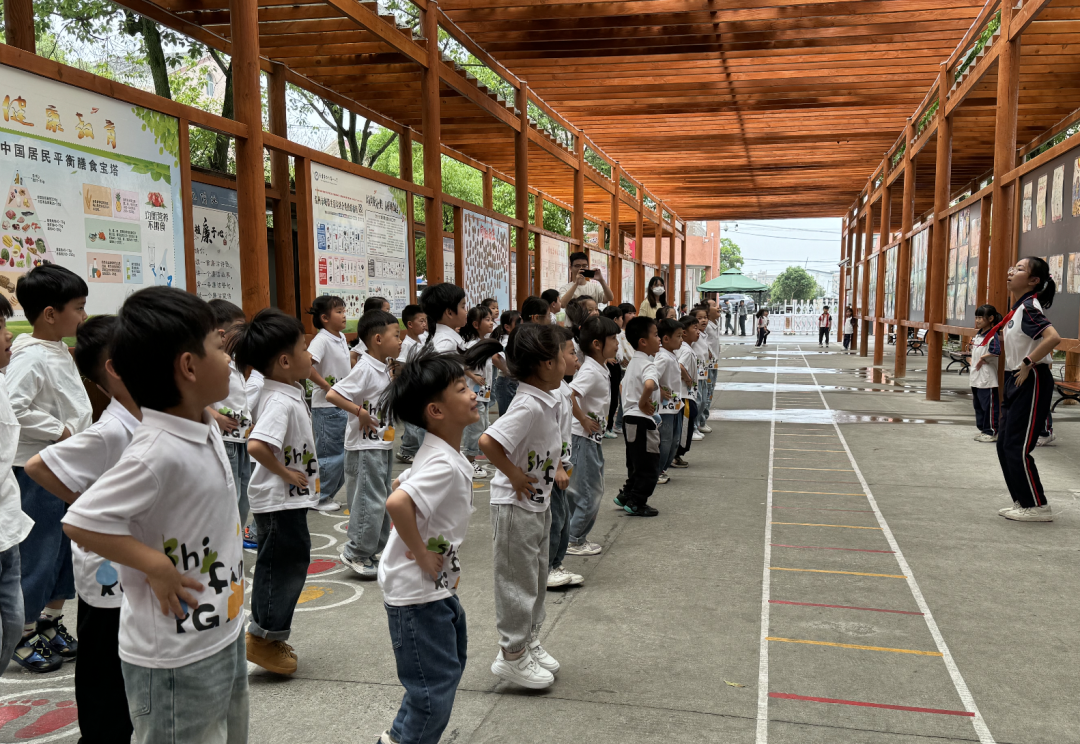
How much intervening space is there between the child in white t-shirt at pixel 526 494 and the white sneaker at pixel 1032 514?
14.0 feet

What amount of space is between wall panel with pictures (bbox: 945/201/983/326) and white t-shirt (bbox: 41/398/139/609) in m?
11.6

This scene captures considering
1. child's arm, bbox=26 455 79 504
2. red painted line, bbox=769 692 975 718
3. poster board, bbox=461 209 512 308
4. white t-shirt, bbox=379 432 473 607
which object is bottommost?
red painted line, bbox=769 692 975 718

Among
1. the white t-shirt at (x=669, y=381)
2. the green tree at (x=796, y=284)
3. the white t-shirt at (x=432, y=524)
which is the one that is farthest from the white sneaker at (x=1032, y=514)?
the green tree at (x=796, y=284)

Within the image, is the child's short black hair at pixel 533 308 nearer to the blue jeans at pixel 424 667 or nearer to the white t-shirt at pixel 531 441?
the white t-shirt at pixel 531 441

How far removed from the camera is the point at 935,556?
5.36 metres

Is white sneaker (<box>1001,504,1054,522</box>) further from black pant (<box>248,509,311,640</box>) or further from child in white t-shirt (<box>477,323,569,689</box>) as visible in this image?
black pant (<box>248,509,311,640</box>)

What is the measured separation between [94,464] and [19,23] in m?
4.56

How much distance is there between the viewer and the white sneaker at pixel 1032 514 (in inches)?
246

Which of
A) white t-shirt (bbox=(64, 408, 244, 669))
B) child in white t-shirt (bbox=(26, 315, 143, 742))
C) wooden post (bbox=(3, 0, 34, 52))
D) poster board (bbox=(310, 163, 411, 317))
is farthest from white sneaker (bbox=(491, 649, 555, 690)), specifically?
poster board (bbox=(310, 163, 411, 317))

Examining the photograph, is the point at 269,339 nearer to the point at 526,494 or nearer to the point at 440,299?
the point at 526,494

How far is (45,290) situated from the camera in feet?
11.9

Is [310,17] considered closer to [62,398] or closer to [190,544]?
[62,398]

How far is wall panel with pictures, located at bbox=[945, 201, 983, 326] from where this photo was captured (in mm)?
11898

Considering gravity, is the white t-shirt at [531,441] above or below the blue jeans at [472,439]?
above
